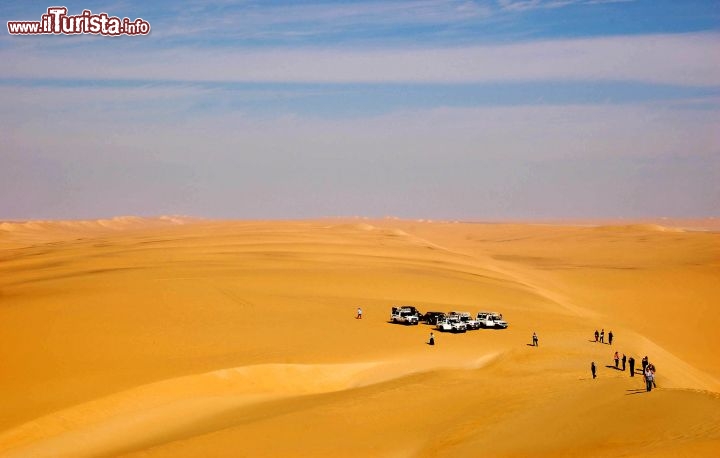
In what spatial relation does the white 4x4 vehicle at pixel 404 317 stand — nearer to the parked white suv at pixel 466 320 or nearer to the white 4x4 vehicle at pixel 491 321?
the parked white suv at pixel 466 320

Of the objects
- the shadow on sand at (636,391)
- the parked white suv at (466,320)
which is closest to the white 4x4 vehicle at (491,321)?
the parked white suv at (466,320)

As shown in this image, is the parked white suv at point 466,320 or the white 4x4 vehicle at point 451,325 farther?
the parked white suv at point 466,320

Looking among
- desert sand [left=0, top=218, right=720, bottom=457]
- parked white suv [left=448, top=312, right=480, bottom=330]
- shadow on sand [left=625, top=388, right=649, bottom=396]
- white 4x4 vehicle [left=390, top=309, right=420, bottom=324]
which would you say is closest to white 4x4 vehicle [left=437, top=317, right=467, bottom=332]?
parked white suv [left=448, top=312, right=480, bottom=330]

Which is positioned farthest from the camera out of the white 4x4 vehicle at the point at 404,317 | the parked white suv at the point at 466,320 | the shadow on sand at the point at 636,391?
the parked white suv at the point at 466,320

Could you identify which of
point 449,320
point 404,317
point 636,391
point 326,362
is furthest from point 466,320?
point 636,391

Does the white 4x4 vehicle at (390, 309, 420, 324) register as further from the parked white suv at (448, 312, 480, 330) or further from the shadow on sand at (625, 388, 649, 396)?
the shadow on sand at (625, 388, 649, 396)

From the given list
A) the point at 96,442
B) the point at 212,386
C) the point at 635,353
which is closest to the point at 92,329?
the point at 212,386

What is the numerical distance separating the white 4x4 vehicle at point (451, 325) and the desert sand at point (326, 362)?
606 mm

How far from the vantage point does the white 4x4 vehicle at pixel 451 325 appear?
111ft

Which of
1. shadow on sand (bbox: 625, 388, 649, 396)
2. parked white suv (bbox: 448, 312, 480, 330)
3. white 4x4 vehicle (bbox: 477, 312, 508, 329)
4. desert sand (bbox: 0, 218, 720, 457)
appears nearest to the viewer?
desert sand (bbox: 0, 218, 720, 457)

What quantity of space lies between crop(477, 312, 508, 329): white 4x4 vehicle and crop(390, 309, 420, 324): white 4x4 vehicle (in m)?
3.20

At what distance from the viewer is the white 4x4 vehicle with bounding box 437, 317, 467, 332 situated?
33.7 metres

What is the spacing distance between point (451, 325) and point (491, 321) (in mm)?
2788

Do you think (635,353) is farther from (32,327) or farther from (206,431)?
(32,327)
